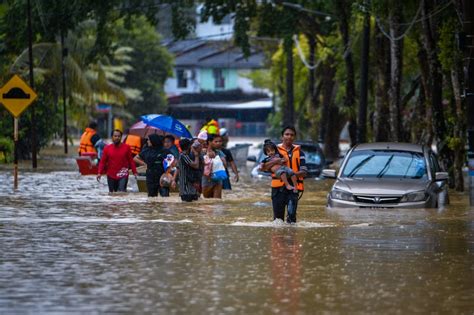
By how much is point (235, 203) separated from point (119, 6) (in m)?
23.2

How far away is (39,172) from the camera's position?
43594mm

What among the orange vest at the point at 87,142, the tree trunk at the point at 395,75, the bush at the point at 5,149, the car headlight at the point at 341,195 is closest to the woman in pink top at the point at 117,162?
the car headlight at the point at 341,195

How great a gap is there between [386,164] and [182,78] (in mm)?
99117

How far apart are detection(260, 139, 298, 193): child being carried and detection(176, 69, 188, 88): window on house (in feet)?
337

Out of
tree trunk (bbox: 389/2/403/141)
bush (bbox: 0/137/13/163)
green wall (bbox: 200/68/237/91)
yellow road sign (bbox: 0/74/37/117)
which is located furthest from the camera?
green wall (bbox: 200/68/237/91)

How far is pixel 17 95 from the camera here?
34469 millimetres

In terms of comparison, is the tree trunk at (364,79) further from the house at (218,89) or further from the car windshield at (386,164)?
the house at (218,89)

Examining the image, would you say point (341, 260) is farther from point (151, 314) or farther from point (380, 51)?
point (380, 51)

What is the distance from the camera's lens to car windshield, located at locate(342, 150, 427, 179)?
2505 cm

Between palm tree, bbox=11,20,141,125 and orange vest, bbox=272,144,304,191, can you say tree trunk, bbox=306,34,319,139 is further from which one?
orange vest, bbox=272,144,304,191

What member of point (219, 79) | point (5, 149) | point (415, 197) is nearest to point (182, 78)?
point (219, 79)

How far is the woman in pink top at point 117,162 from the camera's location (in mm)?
28688

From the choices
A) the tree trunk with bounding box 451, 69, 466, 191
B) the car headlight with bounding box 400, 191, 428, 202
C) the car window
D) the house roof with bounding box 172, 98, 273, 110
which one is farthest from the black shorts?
the house roof with bounding box 172, 98, 273, 110

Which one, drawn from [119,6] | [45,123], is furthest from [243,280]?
[45,123]
